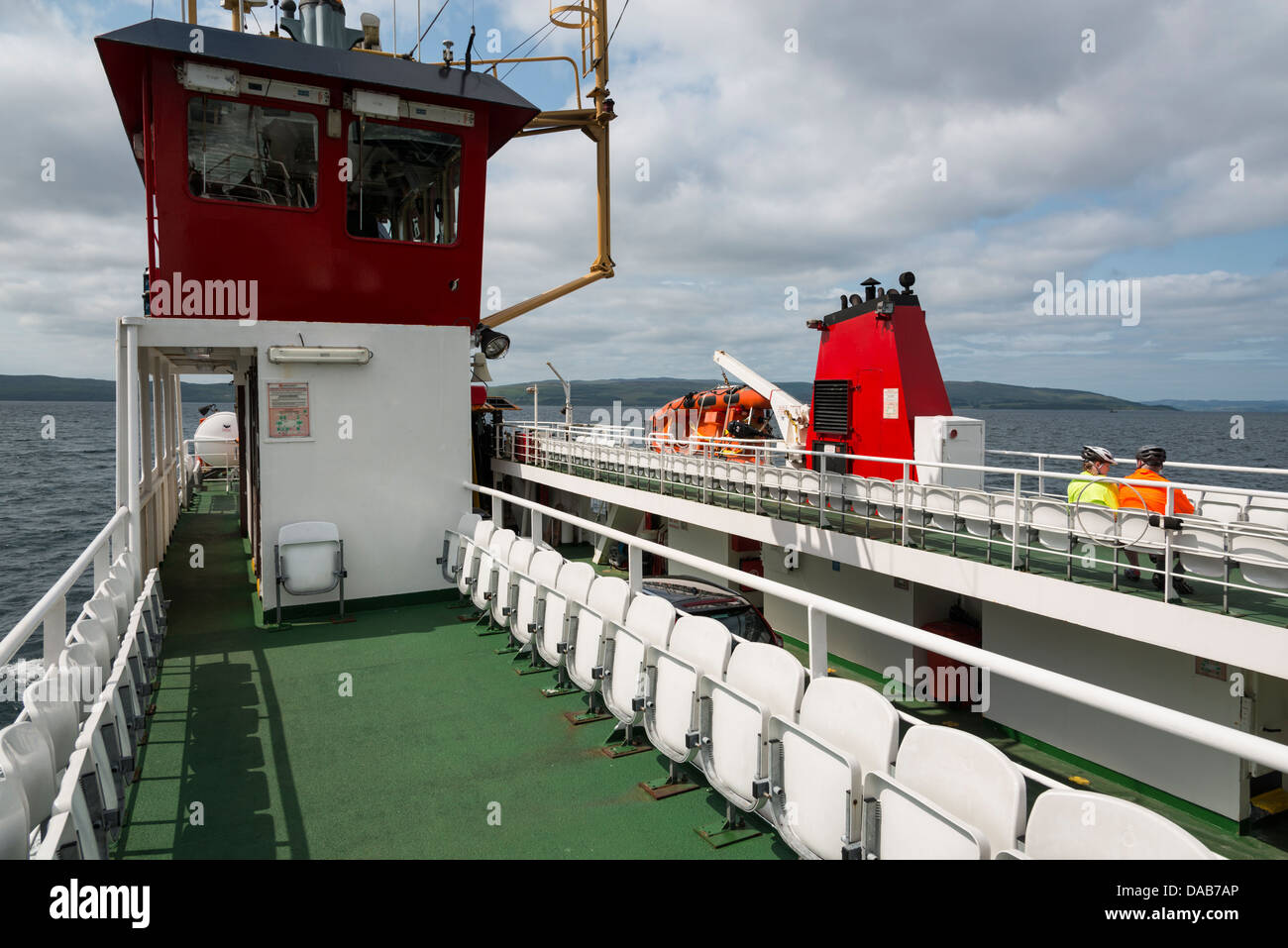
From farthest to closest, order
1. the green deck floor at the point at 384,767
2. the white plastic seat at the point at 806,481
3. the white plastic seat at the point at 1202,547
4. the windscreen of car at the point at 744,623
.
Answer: the white plastic seat at the point at 806,481
the windscreen of car at the point at 744,623
the white plastic seat at the point at 1202,547
the green deck floor at the point at 384,767

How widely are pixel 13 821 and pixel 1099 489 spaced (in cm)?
739

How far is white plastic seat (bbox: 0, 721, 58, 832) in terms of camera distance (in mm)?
2666

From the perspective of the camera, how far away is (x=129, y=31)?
7.95 meters

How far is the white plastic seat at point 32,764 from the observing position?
2.67 metres

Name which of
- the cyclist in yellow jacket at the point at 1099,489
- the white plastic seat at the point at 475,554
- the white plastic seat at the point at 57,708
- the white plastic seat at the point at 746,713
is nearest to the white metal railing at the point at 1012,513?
the cyclist in yellow jacket at the point at 1099,489

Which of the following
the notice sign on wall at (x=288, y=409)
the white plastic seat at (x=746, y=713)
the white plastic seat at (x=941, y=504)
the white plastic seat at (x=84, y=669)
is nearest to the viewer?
the white plastic seat at (x=746, y=713)

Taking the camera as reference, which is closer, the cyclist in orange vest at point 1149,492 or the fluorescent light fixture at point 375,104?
the cyclist in orange vest at point 1149,492

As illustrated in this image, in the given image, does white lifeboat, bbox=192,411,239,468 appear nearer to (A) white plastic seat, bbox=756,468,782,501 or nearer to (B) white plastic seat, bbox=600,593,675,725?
(A) white plastic seat, bbox=756,468,782,501

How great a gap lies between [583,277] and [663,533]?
8.10 meters

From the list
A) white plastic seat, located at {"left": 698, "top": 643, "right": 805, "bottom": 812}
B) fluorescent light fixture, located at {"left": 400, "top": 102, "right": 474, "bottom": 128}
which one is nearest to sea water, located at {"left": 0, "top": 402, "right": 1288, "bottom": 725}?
white plastic seat, located at {"left": 698, "top": 643, "right": 805, "bottom": 812}

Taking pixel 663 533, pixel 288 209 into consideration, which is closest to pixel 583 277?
pixel 663 533

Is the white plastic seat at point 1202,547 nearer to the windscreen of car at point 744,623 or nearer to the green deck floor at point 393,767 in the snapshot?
the green deck floor at point 393,767

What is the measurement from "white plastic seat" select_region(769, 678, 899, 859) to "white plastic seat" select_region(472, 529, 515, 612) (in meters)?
4.17

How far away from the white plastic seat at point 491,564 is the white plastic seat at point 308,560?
1.74 metres
